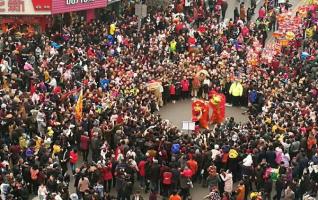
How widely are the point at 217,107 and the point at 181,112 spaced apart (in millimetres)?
2162

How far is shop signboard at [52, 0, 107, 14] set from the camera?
32.6m

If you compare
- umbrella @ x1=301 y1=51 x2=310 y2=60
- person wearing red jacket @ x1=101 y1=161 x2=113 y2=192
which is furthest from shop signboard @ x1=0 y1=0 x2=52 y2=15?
person wearing red jacket @ x1=101 y1=161 x2=113 y2=192

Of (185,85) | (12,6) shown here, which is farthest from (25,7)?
(185,85)

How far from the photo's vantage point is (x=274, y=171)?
21.4 metres

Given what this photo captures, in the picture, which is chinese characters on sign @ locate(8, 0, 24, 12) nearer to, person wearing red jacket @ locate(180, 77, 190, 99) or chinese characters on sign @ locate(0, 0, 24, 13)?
chinese characters on sign @ locate(0, 0, 24, 13)

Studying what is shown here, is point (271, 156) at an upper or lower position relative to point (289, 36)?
lower

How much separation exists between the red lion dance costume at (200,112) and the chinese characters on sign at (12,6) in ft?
33.4

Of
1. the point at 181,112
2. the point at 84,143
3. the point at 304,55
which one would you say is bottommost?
the point at 181,112

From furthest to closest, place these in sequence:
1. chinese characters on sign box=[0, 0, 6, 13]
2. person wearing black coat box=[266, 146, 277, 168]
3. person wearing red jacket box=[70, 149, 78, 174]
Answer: chinese characters on sign box=[0, 0, 6, 13] → person wearing black coat box=[266, 146, 277, 168] → person wearing red jacket box=[70, 149, 78, 174]

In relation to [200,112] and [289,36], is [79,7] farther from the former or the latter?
[289,36]

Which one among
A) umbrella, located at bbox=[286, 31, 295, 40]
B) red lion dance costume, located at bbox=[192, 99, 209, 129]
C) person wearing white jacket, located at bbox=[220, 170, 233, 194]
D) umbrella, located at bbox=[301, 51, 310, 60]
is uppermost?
umbrella, located at bbox=[286, 31, 295, 40]

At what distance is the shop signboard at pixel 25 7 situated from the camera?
3189 centimetres

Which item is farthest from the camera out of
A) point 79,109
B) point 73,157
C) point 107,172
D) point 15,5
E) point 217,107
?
point 15,5

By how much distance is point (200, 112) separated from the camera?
2698 cm
